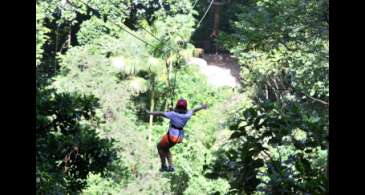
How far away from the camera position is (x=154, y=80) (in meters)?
11.1

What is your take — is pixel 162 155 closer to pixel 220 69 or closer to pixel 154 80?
pixel 154 80

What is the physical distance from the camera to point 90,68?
33.9 feet

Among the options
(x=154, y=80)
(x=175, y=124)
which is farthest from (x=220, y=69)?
(x=175, y=124)

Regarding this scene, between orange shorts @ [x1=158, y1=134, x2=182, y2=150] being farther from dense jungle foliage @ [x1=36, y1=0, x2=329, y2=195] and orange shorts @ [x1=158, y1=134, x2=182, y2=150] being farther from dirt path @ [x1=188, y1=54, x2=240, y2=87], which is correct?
dirt path @ [x1=188, y1=54, x2=240, y2=87]

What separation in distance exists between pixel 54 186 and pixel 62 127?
0.37 meters

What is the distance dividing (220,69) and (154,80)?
3233mm

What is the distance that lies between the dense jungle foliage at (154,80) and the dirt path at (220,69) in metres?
0.53

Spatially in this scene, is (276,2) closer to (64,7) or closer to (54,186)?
(54,186)

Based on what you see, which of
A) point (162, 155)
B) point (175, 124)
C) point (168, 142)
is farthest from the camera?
point (162, 155)

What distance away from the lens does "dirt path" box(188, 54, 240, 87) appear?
1309cm

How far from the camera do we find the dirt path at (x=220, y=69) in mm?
13086

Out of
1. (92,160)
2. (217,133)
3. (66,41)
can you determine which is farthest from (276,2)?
(66,41)

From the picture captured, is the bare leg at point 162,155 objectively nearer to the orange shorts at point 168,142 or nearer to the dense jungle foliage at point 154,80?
the orange shorts at point 168,142
